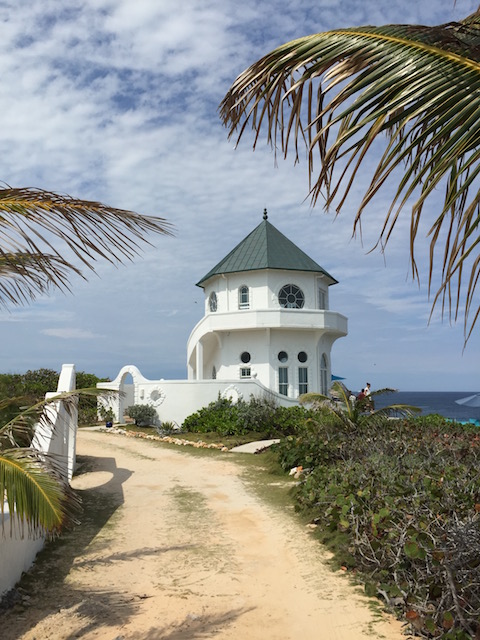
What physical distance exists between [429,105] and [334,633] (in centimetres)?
482

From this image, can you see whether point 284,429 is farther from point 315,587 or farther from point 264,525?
point 315,587

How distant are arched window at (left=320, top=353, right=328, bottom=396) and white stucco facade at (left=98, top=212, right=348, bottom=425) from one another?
0.05 meters

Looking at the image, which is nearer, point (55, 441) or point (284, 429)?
point (55, 441)

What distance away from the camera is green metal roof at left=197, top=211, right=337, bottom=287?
2700cm

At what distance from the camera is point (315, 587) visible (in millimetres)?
6641

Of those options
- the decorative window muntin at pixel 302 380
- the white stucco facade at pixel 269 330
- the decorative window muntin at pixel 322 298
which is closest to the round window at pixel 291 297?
the white stucco facade at pixel 269 330

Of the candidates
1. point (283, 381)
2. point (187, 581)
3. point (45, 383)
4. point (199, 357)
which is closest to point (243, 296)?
point (199, 357)

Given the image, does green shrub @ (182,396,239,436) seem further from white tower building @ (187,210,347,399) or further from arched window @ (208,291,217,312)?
arched window @ (208,291,217,312)

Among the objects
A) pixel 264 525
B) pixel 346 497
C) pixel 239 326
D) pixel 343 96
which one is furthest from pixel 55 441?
pixel 239 326

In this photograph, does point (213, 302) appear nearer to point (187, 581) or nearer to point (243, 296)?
point (243, 296)

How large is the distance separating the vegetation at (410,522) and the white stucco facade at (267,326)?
13.5 meters

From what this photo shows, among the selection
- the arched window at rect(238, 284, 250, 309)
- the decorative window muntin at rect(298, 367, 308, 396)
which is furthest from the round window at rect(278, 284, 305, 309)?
the decorative window muntin at rect(298, 367, 308, 396)

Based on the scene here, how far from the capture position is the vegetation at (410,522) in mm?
5340

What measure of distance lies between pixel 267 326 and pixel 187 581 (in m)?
18.6
